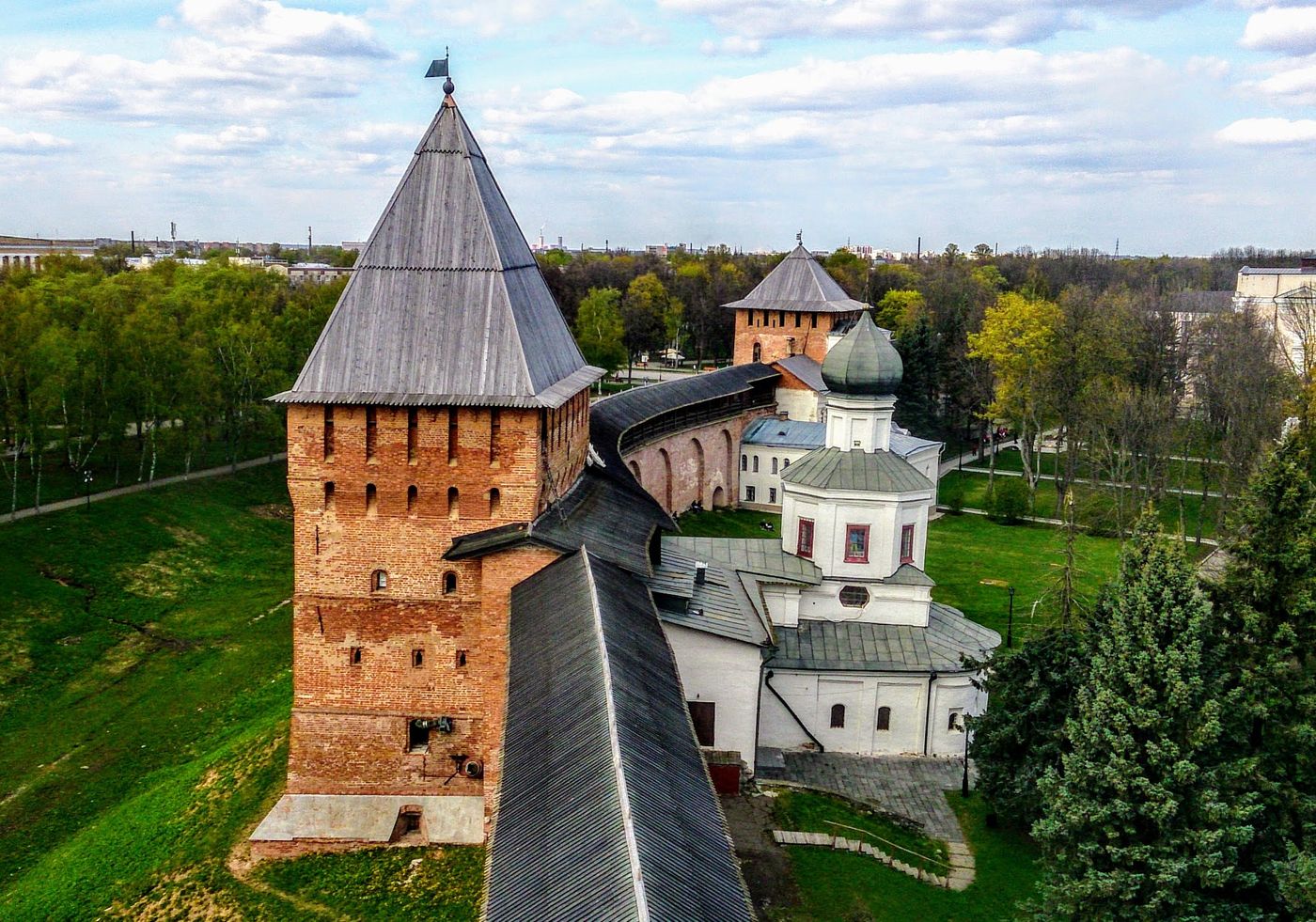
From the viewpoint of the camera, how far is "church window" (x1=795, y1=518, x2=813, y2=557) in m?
27.4

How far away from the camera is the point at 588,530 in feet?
66.6

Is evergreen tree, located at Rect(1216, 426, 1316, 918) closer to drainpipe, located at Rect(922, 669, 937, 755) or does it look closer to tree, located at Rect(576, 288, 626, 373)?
drainpipe, located at Rect(922, 669, 937, 755)

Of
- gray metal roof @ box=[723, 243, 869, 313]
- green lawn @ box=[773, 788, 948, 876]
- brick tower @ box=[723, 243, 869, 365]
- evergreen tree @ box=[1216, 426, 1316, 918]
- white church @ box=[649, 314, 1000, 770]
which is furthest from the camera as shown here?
brick tower @ box=[723, 243, 869, 365]

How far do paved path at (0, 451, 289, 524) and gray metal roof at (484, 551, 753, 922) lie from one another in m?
29.2

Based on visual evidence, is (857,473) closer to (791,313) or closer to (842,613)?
(842,613)

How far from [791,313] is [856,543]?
3009 cm

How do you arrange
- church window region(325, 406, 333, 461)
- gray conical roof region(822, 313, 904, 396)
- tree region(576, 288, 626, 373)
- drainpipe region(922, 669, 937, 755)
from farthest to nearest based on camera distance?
1. tree region(576, 288, 626, 373)
2. gray conical roof region(822, 313, 904, 396)
3. drainpipe region(922, 669, 937, 755)
4. church window region(325, 406, 333, 461)

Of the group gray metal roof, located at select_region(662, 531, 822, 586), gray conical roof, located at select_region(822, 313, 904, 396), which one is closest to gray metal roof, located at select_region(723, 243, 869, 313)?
gray conical roof, located at select_region(822, 313, 904, 396)

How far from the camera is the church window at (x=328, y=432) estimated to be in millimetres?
19719

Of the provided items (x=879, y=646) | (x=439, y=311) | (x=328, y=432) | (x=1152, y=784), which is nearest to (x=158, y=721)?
(x=328, y=432)

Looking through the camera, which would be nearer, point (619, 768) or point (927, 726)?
point (619, 768)

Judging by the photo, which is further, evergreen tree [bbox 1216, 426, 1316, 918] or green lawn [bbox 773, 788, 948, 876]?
green lawn [bbox 773, 788, 948, 876]

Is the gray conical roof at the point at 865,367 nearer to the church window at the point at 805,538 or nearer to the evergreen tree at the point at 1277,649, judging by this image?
the church window at the point at 805,538

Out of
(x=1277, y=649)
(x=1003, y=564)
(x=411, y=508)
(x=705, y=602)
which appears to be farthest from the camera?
(x=1003, y=564)
